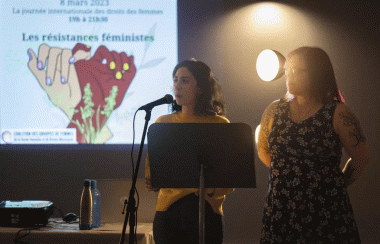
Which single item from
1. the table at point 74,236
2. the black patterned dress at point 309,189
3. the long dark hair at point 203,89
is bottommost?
the table at point 74,236

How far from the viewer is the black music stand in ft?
5.32

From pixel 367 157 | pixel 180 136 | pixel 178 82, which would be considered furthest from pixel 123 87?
pixel 367 157

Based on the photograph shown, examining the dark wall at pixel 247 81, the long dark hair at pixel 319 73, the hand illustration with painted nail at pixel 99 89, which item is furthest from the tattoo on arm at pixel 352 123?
the hand illustration with painted nail at pixel 99 89

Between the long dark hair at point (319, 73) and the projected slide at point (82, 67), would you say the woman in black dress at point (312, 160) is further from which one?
the projected slide at point (82, 67)

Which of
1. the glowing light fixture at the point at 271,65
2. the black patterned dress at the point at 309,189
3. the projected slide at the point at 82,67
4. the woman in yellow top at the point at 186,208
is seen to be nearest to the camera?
the black patterned dress at the point at 309,189

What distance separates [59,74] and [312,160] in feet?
8.10

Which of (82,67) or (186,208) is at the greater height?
(82,67)

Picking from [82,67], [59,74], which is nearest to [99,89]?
[82,67]

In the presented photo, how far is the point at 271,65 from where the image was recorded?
2.89 meters

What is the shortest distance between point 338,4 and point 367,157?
2.27m

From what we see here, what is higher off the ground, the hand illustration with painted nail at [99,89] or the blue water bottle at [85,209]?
the hand illustration with painted nail at [99,89]

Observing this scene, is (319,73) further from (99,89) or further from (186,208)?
(99,89)

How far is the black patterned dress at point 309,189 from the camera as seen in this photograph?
162 cm

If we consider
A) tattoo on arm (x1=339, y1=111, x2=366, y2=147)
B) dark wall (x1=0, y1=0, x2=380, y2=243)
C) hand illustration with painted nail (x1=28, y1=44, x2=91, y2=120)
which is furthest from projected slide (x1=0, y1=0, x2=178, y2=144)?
tattoo on arm (x1=339, y1=111, x2=366, y2=147)
